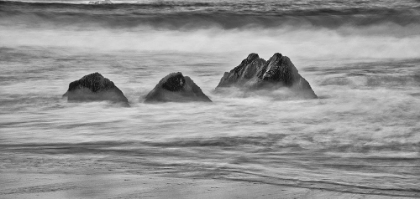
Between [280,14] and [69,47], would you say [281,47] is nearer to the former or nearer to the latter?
[280,14]

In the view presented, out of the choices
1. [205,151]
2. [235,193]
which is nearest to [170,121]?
[205,151]

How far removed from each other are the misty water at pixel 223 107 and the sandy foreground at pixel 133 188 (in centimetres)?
15

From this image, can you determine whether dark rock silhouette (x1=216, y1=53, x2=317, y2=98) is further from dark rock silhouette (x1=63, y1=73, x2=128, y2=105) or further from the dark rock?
dark rock silhouette (x1=63, y1=73, x2=128, y2=105)

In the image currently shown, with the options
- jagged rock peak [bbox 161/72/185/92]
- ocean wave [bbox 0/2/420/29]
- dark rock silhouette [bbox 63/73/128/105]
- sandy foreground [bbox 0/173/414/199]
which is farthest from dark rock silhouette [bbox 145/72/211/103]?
ocean wave [bbox 0/2/420/29]

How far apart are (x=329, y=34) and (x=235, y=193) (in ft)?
41.4

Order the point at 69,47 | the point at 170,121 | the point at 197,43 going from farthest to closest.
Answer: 1. the point at 197,43
2. the point at 69,47
3. the point at 170,121

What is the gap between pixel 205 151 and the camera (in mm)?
4918

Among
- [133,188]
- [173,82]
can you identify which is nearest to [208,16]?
[173,82]

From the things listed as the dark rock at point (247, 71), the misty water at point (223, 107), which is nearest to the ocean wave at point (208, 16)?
the misty water at point (223, 107)

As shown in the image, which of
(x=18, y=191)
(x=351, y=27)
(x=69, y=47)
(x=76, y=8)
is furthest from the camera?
(x=76, y=8)

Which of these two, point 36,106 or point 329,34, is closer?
point 36,106

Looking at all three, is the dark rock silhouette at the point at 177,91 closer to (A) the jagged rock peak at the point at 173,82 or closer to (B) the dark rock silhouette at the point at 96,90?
(A) the jagged rock peak at the point at 173,82

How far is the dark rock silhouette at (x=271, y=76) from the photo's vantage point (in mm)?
6969

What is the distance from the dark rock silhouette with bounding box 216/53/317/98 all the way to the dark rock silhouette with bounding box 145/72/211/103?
617mm
